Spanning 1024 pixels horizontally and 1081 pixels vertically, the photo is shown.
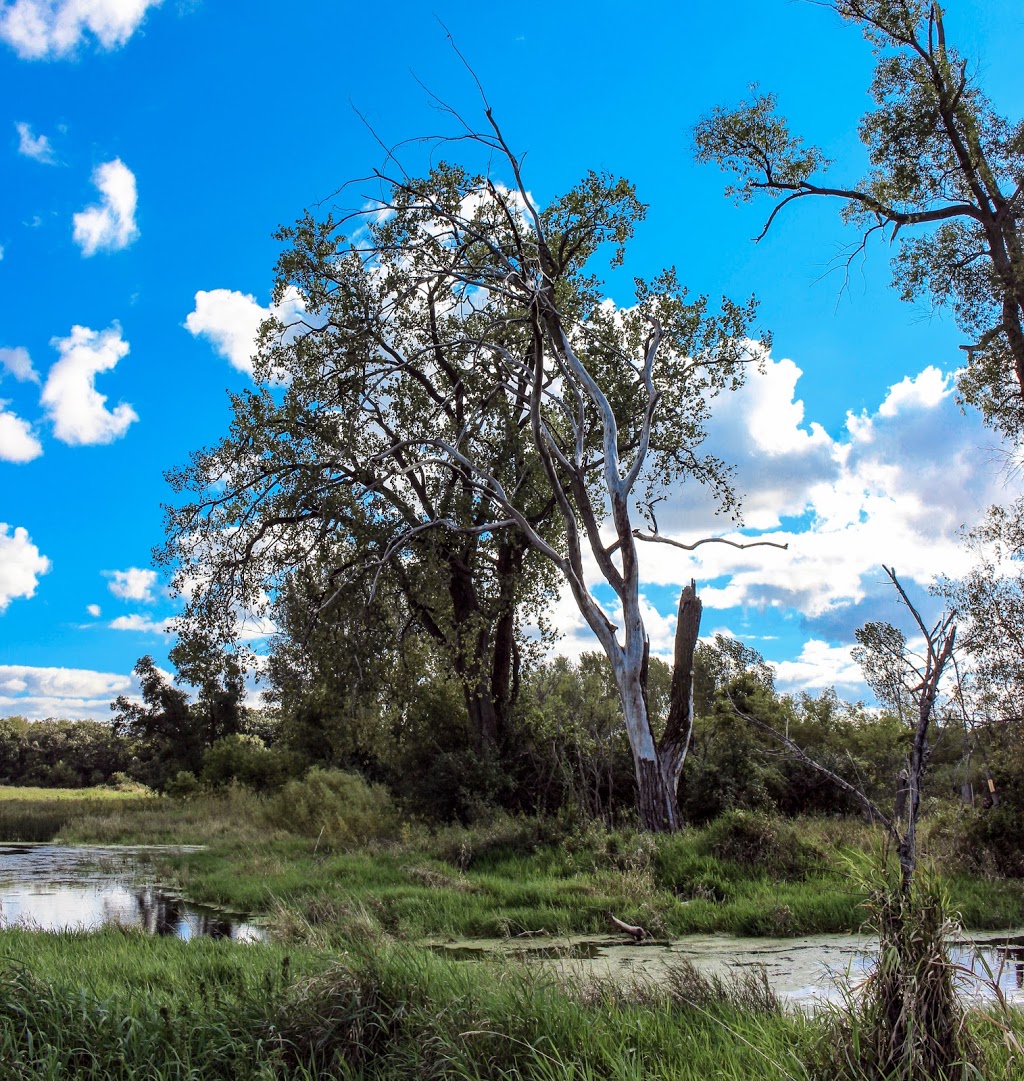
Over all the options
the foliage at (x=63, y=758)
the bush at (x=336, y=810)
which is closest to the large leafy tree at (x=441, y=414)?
the bush at (x=336, y=810)

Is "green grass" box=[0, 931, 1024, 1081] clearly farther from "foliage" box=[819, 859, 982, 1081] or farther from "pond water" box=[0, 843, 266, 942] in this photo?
"pond water" box=[0, 843, 266, 942]

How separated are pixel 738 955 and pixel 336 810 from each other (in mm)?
17039

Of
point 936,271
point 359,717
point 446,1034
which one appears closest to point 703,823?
point 359,717

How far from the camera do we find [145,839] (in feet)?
92.8

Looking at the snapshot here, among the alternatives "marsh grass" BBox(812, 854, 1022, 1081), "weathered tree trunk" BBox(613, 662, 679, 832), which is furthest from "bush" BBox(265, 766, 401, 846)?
"marsh grass" BBox(812, 854, 1022, 1081)

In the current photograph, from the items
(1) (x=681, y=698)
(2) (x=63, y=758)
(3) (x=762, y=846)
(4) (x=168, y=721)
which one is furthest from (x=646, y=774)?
(2) (x=63, y=758)

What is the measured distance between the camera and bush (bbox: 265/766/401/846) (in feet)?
68.6

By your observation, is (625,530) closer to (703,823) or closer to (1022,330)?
(703,823)

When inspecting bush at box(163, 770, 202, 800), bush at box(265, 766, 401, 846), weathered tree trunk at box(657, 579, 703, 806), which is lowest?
bush at box(163, 770, 202, 800)

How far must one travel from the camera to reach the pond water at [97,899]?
12212 millimetres

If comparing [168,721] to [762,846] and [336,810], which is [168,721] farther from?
[762,846]

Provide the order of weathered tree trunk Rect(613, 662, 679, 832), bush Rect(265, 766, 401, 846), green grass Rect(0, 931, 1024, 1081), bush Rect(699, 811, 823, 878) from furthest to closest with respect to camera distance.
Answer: bush Rect(265, 766, 401, 846), weathered tree trunk Rect(613, 662, 679, 832), bush Rect(699, 811, 823, 878), green grass Rect(0, 931, 1024, 1081)

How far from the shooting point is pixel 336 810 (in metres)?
23.8

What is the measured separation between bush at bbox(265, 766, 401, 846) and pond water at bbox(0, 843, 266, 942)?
143 inches
